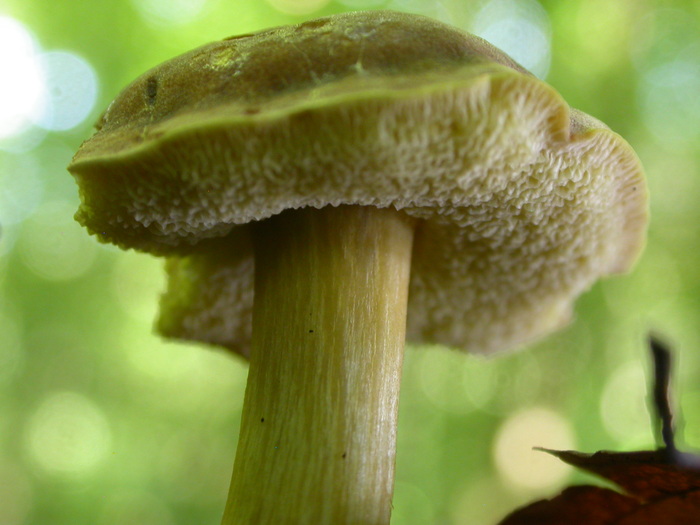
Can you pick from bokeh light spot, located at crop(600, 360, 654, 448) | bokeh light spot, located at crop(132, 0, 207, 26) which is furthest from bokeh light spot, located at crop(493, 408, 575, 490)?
bokeh light spot, located at crop(132, 0, 207, 26)

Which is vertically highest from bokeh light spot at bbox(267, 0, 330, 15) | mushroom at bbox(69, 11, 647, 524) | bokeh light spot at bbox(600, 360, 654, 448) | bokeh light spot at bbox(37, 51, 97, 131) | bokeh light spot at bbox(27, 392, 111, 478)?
bokeh light spot at bbox(267, 0, 330, 15)

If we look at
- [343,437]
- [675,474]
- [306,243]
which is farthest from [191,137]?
[675,474]

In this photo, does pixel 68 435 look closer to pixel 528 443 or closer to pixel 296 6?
pixel 528 443

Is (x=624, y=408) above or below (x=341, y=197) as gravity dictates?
below

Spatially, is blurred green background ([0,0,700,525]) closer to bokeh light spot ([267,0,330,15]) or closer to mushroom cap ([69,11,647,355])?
bokeh light spot ([267,0,330,15])

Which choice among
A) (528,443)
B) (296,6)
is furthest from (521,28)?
(528,443)

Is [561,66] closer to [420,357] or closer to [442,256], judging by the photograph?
[420,357]

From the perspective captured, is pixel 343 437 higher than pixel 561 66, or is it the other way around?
pixel 561 66
